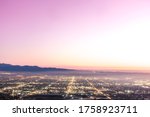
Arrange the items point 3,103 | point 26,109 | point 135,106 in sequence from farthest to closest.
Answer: point 3,103 → point 135,106 → point 26,109

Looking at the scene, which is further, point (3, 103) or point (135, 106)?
point (3, 103)

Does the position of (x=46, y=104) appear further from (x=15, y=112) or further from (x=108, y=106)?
(x=108, y=106)

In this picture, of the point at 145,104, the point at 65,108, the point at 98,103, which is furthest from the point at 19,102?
the point at 145,104

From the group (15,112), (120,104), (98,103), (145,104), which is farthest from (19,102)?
(145,104)

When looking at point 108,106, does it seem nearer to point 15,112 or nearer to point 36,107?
point 36,107

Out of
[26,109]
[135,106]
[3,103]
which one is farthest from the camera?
[3,103]

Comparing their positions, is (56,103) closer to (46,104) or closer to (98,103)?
(46,104)

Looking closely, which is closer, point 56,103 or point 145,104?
point 56,103
